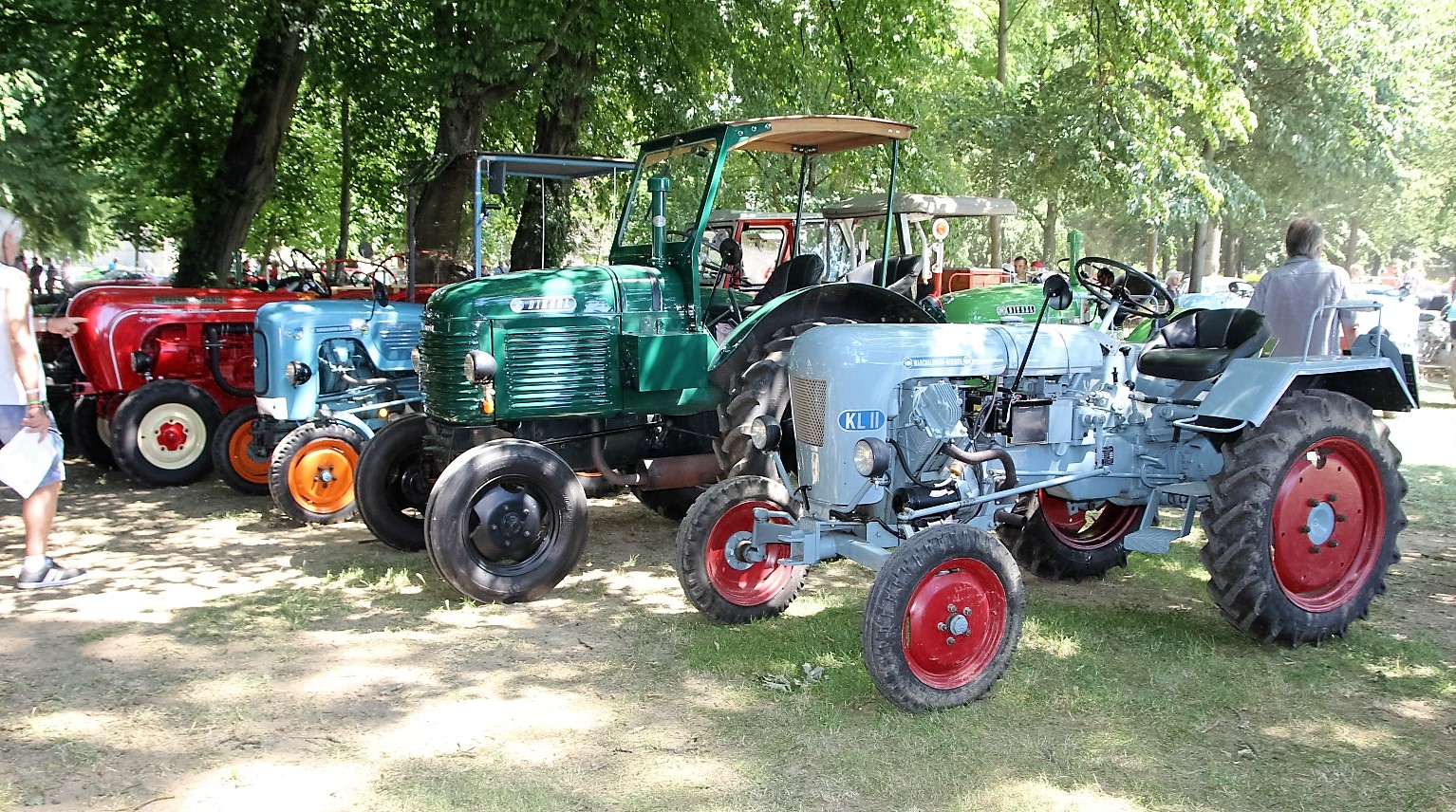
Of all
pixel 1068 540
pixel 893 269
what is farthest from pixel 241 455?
pixel 1068 540

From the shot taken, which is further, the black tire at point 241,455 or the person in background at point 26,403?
the black tire at point 241,455

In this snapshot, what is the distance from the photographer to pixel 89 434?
8.73m

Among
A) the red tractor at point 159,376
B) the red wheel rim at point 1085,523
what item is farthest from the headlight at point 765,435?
the red tractor at point 159,376

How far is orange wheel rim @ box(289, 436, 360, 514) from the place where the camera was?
6730 mm

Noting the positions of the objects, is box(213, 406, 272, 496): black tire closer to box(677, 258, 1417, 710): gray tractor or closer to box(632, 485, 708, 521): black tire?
box(632, 485, 708, 521): black tire

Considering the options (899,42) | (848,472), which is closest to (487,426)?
(848,472)

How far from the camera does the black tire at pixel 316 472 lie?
22.0 feet

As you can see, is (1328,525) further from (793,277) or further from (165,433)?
(165,433)

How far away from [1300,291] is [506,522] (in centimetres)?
410

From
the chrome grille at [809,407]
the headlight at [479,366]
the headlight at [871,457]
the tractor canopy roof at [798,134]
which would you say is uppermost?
the tractor canopy roof at [798,134]

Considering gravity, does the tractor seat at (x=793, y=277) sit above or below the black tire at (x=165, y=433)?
above

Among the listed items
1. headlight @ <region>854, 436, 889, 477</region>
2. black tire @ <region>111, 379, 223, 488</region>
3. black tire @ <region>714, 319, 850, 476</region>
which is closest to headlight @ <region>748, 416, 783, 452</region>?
headlight @ <region>854, 436, 889, 477</region>

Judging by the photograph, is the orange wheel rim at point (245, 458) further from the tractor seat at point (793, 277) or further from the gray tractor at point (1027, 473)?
the gray tractor at point (1027, 473)

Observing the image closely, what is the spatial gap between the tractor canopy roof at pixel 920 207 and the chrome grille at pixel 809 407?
14.1ft
